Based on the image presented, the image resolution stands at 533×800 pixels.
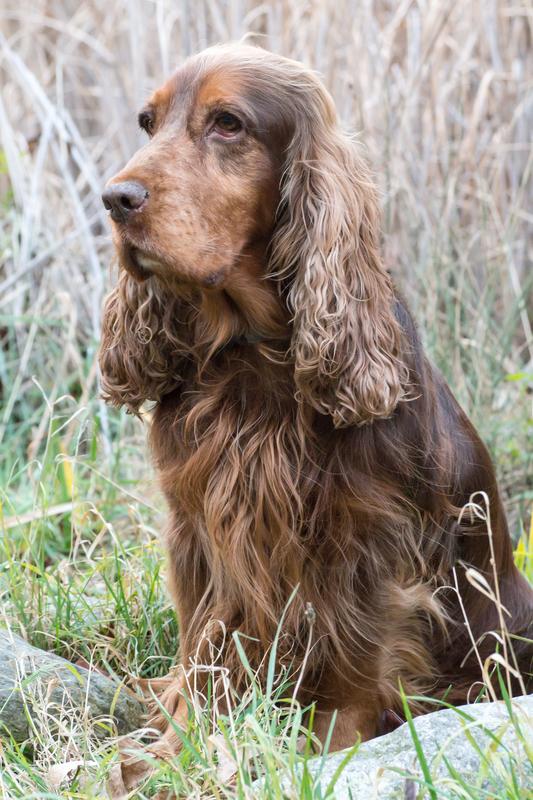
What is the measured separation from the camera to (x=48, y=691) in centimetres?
236

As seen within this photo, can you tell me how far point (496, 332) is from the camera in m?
4.80

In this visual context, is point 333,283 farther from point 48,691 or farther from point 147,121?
point 48,691

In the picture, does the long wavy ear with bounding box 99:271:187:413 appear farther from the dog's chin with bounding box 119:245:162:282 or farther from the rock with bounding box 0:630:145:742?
the rock with bounding box 0:630:145:742

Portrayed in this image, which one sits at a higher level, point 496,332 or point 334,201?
point 334,201

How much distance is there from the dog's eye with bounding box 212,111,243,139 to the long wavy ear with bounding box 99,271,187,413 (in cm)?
46

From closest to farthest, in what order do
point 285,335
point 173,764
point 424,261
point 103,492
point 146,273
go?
point 173,764 → point 146,273 → point 285,335 → point 103,492 → point 424,261

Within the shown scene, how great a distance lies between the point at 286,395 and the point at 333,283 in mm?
297

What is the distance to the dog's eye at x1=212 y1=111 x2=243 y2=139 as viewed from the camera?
2490mm

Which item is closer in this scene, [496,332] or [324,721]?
[324,721]

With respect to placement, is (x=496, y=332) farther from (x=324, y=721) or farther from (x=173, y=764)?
(x=173, y=764)

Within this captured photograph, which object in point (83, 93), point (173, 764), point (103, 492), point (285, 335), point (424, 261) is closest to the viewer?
point (173, 764)

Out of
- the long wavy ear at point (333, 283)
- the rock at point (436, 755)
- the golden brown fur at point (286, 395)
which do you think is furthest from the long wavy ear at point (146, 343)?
the rock at point (436, 755)

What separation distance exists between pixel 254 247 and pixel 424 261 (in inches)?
89.5

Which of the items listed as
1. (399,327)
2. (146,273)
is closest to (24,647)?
(146,273)
